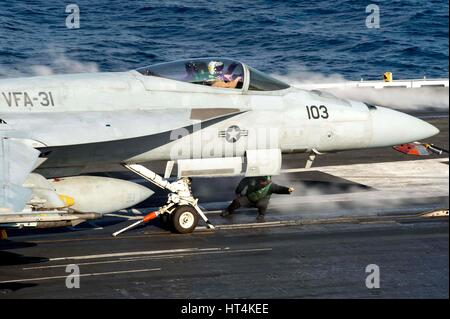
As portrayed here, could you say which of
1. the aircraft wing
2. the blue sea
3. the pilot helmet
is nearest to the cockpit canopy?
the pilot helmet

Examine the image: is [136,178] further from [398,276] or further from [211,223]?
[398,276]

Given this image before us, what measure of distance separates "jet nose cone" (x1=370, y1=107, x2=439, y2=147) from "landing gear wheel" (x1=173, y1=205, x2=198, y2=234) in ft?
15.0

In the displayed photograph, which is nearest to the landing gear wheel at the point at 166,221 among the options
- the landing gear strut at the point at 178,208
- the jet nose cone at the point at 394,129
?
the landing gear strut at the point at 178,208

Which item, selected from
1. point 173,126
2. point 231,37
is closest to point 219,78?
point 173,126

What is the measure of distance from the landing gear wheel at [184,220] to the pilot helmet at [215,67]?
3.04 meters

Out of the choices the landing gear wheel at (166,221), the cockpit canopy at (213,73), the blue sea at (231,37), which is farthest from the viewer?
the blue sea at (231,37)

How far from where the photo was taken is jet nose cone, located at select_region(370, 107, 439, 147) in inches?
851

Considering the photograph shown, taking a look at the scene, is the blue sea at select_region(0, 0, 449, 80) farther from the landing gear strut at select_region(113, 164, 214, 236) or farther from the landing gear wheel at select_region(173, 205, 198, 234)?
the landing gear wheel at select_region(173, 205, 198, 234)

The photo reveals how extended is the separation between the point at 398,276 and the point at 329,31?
45.9 meters

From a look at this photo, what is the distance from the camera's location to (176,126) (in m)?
19.6

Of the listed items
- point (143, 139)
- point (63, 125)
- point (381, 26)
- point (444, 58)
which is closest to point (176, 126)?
point (143, 139)

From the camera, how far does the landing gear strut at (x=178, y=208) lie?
67.3ft

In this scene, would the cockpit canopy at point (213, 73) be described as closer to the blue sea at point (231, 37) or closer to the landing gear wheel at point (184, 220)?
the landing gear wheel at point (184, 220)

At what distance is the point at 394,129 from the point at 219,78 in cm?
433
